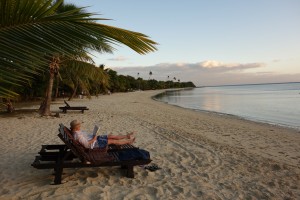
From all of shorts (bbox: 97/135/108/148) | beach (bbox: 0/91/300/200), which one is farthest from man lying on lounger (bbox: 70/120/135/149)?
beach (bbox: 0/91/300/200)

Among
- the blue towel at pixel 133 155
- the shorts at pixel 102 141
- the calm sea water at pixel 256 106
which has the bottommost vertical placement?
Result: the calm sea water at pixel 256 106

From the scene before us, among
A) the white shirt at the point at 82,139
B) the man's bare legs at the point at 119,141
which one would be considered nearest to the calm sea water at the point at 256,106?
the man's bare legs at the point at 119,141

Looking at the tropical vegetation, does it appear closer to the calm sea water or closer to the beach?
the beach

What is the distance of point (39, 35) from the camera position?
6.98 ft

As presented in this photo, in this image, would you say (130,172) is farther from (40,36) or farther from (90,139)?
(40,36)

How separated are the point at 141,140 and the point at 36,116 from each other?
24.4 feet

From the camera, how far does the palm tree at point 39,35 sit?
2037 mm

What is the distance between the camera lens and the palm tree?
2.04m

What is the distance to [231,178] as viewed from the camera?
18.5 ft

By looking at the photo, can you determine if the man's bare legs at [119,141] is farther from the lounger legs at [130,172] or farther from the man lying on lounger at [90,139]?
the lounger legs at [130,172]

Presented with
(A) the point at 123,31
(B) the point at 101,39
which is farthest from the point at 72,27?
(A) the point at 123,31

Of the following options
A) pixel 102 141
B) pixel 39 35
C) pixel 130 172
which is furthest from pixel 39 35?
pixel 102 141

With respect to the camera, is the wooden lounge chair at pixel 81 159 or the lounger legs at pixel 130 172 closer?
the wooden lounge chair at pixel 81 159

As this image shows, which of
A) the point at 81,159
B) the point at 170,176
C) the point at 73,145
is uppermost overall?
the point at 73,145
